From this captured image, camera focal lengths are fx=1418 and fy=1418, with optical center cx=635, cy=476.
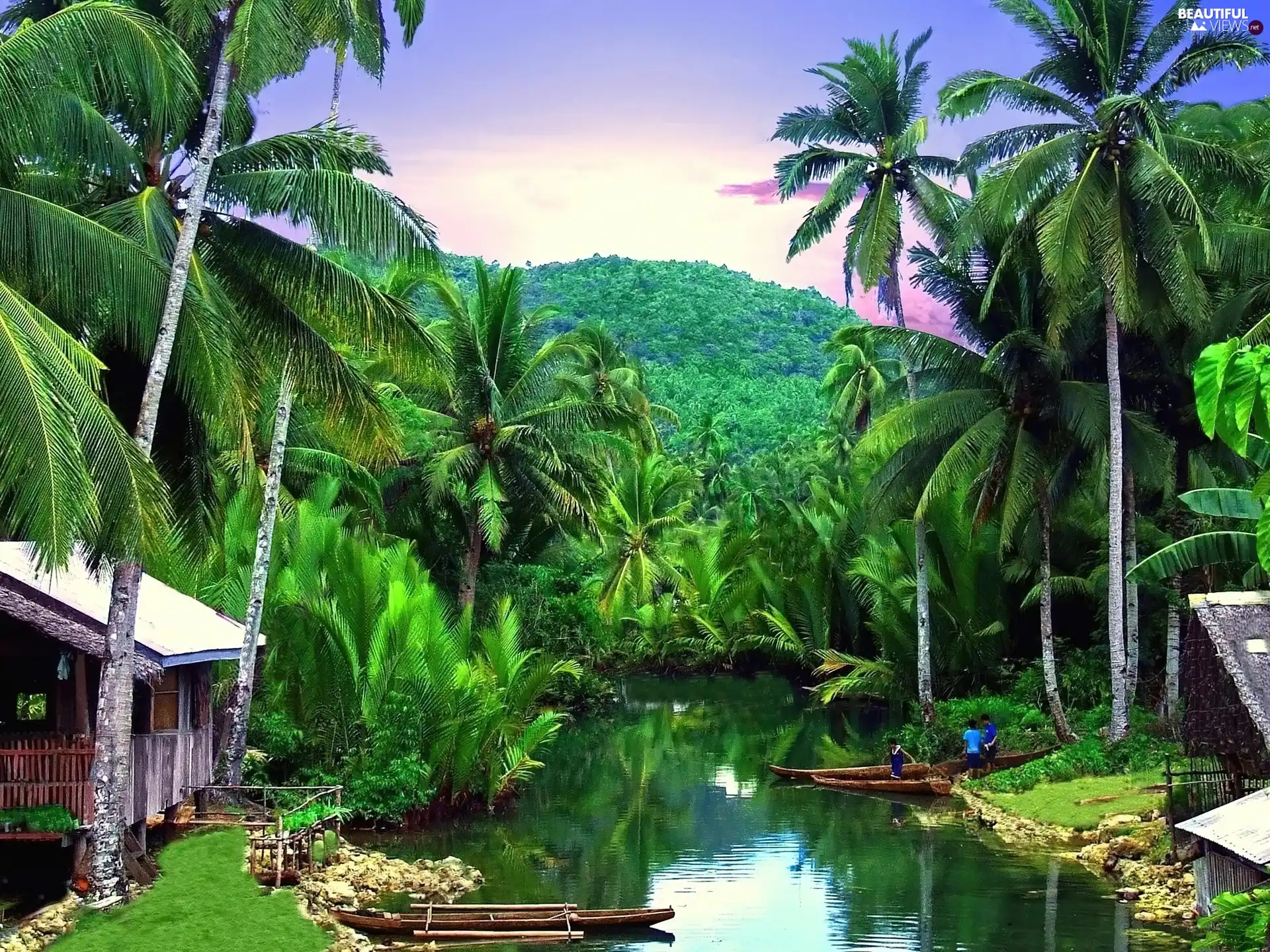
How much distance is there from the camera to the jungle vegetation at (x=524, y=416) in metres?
13.5

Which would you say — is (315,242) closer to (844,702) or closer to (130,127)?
(130,127)

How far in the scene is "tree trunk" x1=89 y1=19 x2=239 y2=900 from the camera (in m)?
14.4

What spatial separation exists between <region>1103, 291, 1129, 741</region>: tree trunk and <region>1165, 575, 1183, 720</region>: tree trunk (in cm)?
135

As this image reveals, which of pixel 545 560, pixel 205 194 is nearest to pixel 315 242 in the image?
pixel 205 194

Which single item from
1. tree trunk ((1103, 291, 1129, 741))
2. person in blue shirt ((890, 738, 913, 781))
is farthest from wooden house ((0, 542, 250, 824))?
tree trunk ((1103, 291, 1129, 741))

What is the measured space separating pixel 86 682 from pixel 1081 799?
14.2 m

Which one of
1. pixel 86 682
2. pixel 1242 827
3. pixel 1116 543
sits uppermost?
pixel 1116 543

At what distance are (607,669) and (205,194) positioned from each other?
33.0m

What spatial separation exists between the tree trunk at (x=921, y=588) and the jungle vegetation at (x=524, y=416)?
15 centimetres

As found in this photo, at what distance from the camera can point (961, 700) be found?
28.9m

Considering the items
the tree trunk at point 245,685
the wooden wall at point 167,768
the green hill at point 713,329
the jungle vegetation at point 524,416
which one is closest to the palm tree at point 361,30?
the jungle vegetation at point 524,416

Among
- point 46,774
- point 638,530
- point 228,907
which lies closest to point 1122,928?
point 228,907

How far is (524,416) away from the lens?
31.1 m

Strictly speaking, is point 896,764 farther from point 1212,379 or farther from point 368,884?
point 1212,379
